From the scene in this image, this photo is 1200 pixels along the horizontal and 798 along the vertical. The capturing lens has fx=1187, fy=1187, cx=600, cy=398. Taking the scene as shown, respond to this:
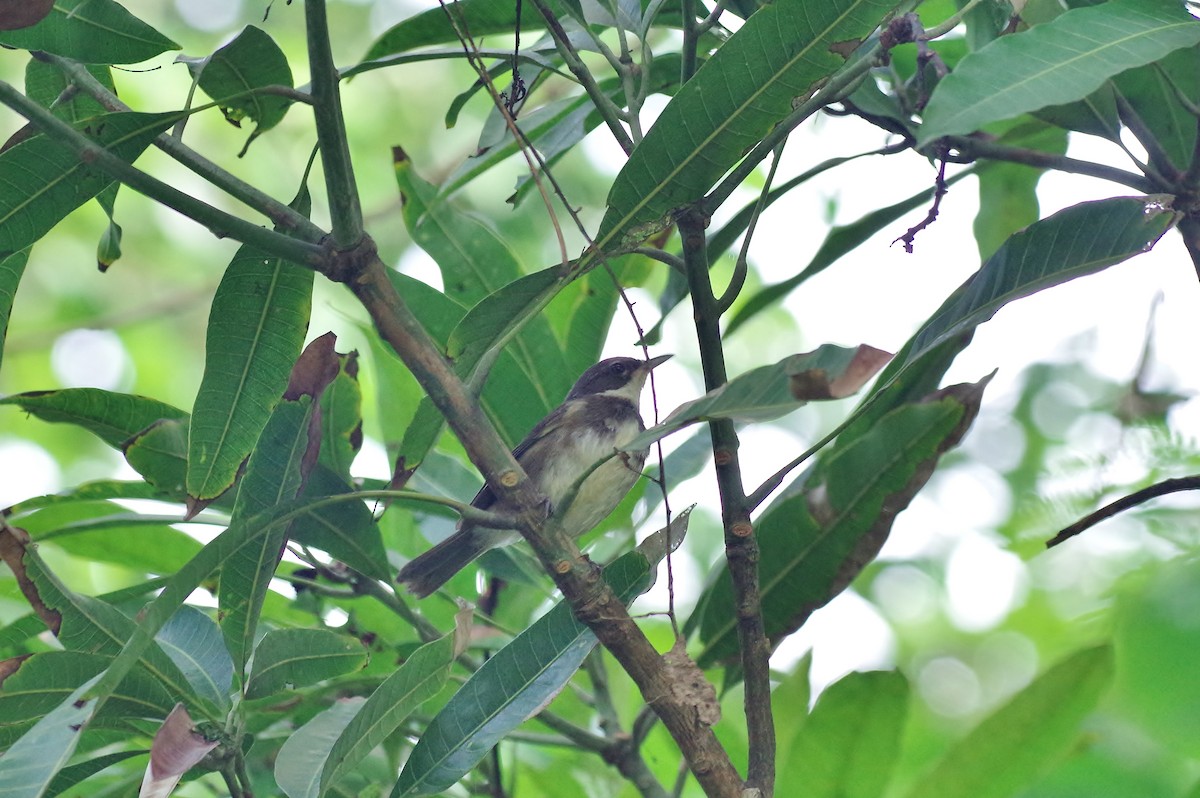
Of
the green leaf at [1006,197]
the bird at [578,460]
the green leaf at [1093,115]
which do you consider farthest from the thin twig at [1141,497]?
the green leaf at [1006,197]

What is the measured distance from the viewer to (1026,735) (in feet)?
8.11

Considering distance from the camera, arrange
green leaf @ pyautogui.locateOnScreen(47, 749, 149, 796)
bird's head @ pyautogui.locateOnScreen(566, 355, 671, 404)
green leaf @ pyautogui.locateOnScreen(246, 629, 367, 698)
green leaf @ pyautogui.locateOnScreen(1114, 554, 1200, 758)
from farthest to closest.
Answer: bird's head @ pyautogui.locateOnScreen(566, 355, 671, 404) → green leaf @ pyautogui.locateOnScreen(1114, 554, 1200, 758) → green leaf @ pyautogui.locateOnScreen(246, 629, 367, 698) → green leaf @ pyautogui.locateOnScreen(47, 749, 149, 796)

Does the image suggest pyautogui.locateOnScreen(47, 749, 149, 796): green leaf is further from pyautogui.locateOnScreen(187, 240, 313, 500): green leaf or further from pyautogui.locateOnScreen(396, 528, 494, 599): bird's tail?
pyautogui.locateOnScreen(396, 528, 494, 599): bird's tail

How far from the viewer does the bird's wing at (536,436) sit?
132 inches

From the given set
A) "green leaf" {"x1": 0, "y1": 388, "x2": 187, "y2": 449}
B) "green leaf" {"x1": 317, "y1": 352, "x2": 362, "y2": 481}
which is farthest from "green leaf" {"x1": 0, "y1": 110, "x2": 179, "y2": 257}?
"green leaf" {"x1": 317, "y1": 352, "x2": 362, "y2": 481}

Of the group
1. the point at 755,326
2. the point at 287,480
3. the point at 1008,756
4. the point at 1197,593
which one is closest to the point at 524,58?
the point at 287,480

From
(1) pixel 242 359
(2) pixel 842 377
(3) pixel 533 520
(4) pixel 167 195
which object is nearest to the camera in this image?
(2) pixel 842 377

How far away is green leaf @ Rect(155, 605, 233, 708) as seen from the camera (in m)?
2.38

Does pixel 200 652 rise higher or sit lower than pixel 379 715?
higher

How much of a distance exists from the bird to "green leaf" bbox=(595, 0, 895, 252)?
806 millimetres

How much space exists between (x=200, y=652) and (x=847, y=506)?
1359mm

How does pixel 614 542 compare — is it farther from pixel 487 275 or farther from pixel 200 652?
pixel 200 652

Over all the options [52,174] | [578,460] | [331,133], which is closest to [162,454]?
[52,174]

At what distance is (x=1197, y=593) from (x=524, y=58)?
6.67 ft
